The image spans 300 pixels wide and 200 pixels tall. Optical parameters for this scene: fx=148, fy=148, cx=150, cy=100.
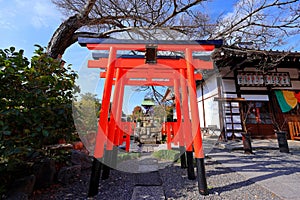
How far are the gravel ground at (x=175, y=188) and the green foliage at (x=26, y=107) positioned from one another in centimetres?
69

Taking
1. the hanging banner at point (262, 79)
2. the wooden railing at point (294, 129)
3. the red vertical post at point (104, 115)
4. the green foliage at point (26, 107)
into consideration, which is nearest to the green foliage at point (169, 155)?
the red vertical post at point (104, 115)

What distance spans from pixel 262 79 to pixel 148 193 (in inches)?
286

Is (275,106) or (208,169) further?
(275,106)

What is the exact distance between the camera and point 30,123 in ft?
4.94

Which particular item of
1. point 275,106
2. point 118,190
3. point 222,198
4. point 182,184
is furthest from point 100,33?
point 275,106

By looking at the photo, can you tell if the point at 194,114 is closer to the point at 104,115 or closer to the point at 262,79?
the point at 104,115

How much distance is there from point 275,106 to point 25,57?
8.49 metres

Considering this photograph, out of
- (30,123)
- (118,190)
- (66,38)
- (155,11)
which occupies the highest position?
(155,11)

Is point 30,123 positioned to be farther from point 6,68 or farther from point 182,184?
point 182,184

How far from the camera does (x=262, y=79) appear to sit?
665cm

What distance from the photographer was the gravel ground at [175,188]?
180 centimetres

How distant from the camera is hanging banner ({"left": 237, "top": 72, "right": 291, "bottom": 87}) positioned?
6.61m

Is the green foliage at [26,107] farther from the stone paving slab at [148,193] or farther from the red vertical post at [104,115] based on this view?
the stone paving slab at [148,193]

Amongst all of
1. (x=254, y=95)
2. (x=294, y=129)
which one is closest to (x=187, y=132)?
(x=254, y=95)
